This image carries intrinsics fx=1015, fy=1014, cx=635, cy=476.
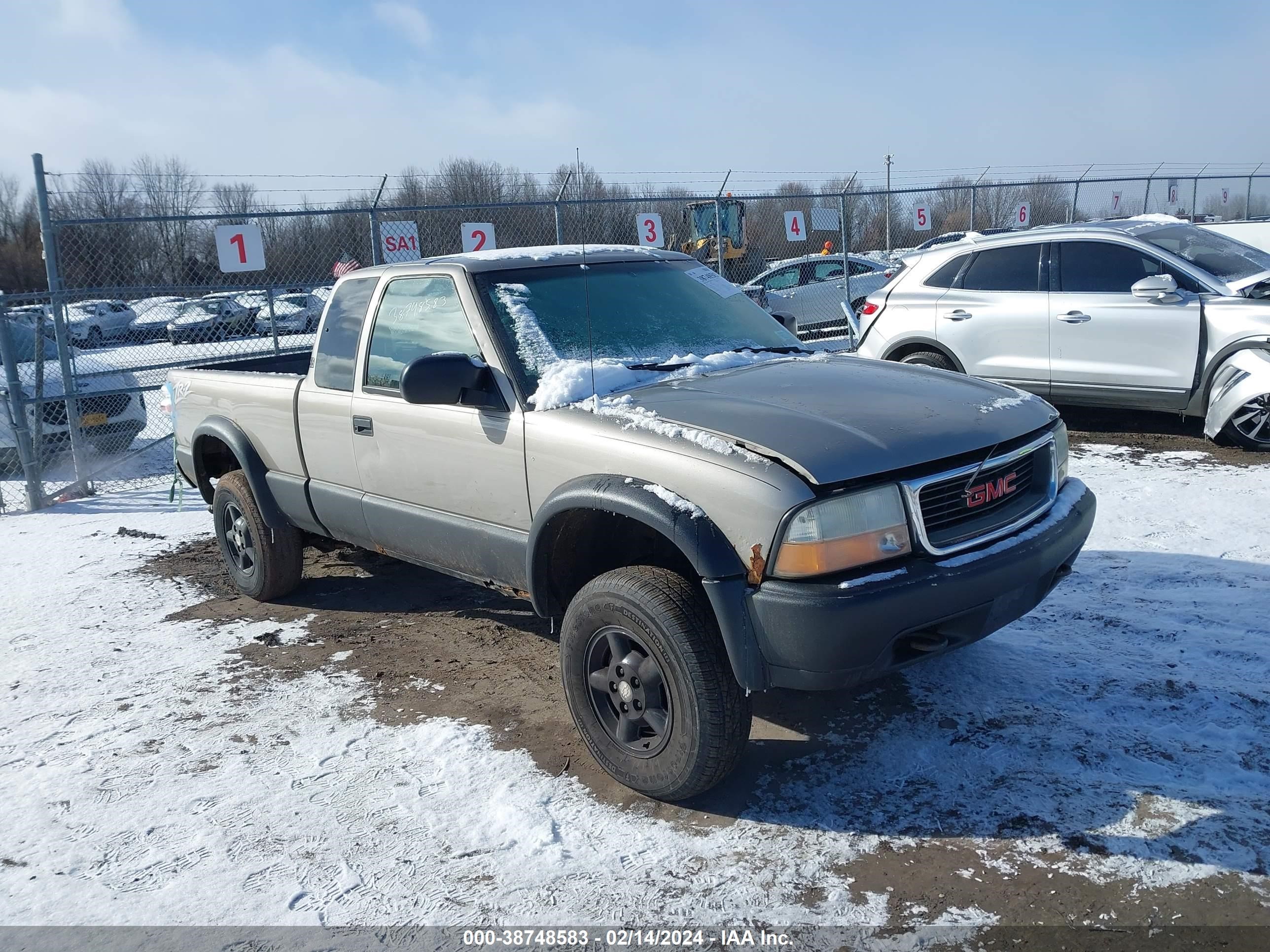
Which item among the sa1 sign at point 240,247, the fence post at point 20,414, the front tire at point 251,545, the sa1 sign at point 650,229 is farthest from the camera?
the sa1 sign at point 650,229

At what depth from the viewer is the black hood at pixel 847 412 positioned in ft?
10.2

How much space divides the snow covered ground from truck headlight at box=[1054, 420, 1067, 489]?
2.73 ft

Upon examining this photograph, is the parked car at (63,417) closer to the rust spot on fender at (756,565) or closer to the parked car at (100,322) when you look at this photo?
the parked car at (100,322)

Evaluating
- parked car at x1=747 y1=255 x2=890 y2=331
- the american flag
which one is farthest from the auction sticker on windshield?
parked car at x1=747 y1=255 x2=890 y2=331

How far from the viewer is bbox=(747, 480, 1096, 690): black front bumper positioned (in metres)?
2.96

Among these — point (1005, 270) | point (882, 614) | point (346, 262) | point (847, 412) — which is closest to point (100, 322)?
point (346, 262)

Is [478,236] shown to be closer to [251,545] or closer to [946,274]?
[946,274]

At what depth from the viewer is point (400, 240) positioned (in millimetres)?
11359

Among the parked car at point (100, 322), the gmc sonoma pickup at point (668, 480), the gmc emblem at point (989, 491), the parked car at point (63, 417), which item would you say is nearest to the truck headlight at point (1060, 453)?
the gmc sonoma pickup at point (668, 480)

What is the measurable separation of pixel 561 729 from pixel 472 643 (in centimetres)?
114

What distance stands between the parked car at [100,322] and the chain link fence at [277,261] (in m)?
0.10

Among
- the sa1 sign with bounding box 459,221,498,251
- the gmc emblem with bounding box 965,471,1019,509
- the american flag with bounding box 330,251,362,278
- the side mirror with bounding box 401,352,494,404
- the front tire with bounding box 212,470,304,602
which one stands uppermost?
the sa1 sign with bounding box 459,221,498,251

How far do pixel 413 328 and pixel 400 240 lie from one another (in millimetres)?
7270

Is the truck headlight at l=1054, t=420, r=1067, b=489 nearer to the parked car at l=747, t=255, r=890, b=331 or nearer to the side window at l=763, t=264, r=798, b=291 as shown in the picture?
the parked car at l=747, t=255, r=890, b=331
